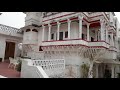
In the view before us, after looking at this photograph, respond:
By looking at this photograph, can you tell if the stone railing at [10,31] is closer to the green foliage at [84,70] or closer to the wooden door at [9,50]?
the wooden door at [9,50]

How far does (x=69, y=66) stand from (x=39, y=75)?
14.6 ft

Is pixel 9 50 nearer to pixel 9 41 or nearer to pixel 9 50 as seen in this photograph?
pixel 9 50

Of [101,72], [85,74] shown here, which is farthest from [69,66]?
[101,72]

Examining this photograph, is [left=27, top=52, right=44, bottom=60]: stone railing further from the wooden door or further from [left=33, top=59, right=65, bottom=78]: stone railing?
[left=33, top=59, right=65, bottom=78]: stone railing

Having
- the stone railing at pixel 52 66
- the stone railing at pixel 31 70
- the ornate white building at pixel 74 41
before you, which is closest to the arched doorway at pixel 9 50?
the ornate white building at pixel 74 41

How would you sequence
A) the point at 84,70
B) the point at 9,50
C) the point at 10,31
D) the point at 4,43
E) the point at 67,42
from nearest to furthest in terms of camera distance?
the point at 84,70 → the point at 67,42 → the point at 4,43 → the point at 10,31 → the point at 9,50

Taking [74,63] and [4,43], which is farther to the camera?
[4,43]

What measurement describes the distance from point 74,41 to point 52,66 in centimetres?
289

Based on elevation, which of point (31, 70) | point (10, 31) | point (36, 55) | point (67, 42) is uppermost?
point (10, 31)

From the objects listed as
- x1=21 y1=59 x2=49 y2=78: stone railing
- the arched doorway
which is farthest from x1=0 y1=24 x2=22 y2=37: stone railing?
x1=21 y1=59 x2=49 y2=78: stone railing

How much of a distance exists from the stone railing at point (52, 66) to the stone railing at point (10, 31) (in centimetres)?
670

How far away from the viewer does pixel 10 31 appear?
12.5 m

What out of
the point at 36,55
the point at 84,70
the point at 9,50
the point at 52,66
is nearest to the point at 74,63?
the point at 84,70
